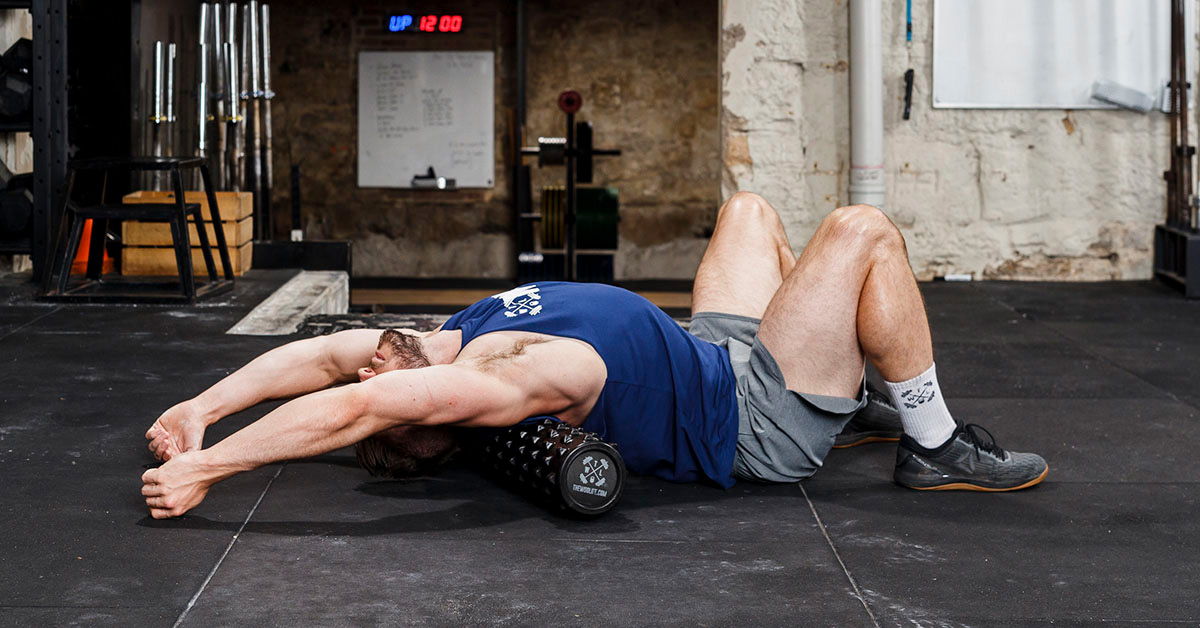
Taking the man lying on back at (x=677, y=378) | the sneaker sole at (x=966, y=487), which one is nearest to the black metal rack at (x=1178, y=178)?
the sneaker sole at (x=966, y=487)

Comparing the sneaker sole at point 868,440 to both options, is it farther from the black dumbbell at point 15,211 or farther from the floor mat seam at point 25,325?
the black dumbbell at point 15,211

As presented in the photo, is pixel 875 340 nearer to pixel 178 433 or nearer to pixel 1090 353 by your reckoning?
pixel 178 433

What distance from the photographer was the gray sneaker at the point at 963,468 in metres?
2.56

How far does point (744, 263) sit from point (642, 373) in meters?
0.68

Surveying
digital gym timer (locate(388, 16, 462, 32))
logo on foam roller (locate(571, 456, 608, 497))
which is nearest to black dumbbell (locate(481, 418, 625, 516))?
logo on foam roller (locate(571, 456, 608, 497))

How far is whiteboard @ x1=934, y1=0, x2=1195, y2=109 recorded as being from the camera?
597 centimetres

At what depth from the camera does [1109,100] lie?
5.96 m

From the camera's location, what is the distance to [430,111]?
953 centimetres

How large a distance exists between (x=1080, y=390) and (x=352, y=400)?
236cm

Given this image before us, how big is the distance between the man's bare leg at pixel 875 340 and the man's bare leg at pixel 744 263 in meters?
0.37

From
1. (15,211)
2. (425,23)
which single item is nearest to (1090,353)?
(15,211)

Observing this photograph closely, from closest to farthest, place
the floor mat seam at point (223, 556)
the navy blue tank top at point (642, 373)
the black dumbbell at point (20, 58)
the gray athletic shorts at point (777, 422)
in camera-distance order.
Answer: the floor mat seam at point (223, 556) → the navy blue tank top at point (642, 373) → the gray athletic shorts at point (777, 422) → the black dumbbell at point (20, 58)

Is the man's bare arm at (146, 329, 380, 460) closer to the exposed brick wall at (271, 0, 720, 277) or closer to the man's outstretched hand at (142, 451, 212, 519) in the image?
the man's outstretched hand at (142, 451, 212, 519)

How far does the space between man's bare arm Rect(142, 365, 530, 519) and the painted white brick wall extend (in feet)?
13.4
